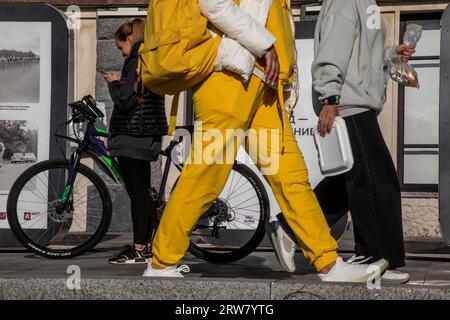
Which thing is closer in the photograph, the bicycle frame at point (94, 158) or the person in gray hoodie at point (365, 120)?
the person in gray hoodie at point (365, 120)

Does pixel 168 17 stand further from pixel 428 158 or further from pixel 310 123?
pixel 428 158

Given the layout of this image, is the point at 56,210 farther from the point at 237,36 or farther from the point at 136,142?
the point at 237,36

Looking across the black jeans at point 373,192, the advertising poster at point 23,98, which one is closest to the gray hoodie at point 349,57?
the black jeans at point 373,192

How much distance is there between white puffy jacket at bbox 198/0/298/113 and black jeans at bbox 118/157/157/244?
1904 mm

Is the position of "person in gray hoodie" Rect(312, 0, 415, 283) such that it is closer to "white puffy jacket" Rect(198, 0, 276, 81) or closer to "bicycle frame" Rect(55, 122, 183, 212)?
"white puffy jacket" Rect(198, 0, 276, 81)

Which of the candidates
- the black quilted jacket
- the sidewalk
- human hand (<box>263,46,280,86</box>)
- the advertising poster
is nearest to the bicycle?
the black quilted jacket

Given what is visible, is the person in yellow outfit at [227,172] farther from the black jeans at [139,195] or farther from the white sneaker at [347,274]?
the black jeans at [139,195]

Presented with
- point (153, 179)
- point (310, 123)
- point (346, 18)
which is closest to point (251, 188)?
point (310, 123)

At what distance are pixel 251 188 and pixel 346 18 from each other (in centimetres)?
185

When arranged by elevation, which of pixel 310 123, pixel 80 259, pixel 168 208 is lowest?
pixel 80 259

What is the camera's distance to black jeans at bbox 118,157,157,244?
22.8 feet

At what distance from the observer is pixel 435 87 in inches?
443

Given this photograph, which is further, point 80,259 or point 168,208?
point 80,259

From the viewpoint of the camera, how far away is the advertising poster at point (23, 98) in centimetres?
802
